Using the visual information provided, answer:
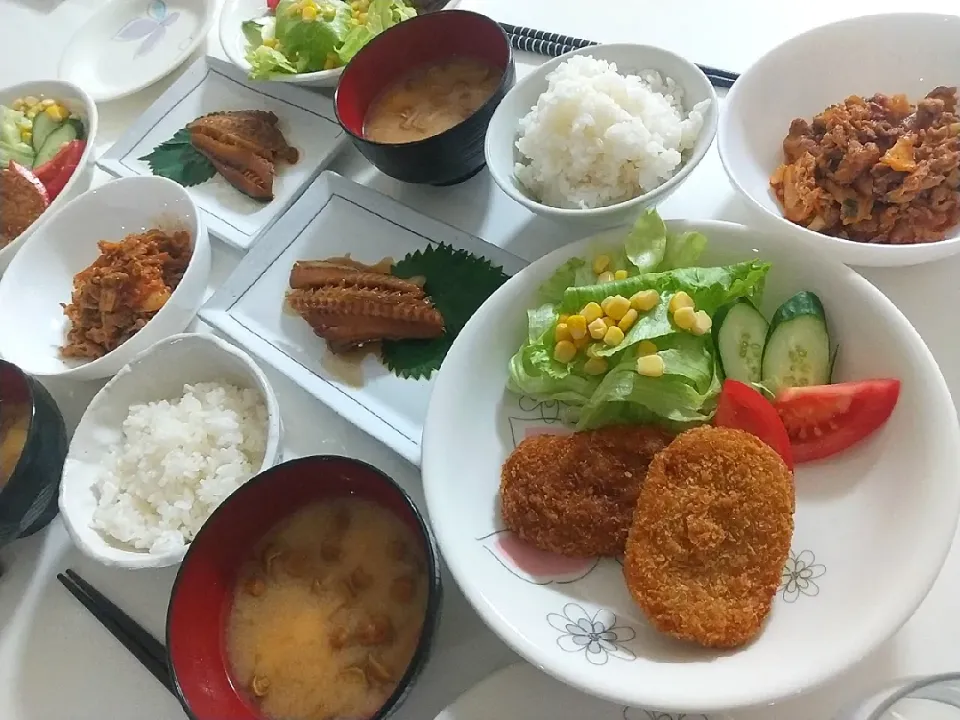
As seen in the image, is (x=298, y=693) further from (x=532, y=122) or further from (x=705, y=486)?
(x=532, y=122)

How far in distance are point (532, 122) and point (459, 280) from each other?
41 cm

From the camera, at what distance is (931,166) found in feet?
4.95

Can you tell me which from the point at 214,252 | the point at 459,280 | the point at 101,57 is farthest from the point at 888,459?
the point at 101,57

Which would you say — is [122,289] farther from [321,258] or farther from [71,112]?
[71,112]

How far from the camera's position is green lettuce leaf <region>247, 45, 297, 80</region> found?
2.33m

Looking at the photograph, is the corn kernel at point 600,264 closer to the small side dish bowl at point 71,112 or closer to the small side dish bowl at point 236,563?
the small side dish bowl at point 236,563

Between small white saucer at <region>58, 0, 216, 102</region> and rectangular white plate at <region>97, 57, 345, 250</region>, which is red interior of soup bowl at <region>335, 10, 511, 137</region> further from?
small white saucer at <region>58, 0, 216, 102</region>

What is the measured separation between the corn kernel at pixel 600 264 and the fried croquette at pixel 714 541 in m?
0.43

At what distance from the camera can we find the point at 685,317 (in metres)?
1.38

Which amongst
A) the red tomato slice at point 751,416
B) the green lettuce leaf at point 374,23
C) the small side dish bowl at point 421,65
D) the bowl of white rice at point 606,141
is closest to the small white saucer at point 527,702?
the red tomato slice at point 751,416

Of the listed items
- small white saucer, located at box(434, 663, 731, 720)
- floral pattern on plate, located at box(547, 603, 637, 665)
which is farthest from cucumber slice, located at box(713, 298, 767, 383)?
small white saucer, located at box(434, 663, 731, 720)

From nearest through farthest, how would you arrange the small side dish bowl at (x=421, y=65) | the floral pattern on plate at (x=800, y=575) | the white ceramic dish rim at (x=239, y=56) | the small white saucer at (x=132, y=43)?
the floral pattern on plate at (x=800, y=575), the small side dish bowl at (x=421, y=65), the white ceramic dish rim at (x=239, y=56), the small white saucer at (x=132, y=43)

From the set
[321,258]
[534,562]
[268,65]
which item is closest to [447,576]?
[534,562]

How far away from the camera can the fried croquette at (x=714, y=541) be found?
117cm
